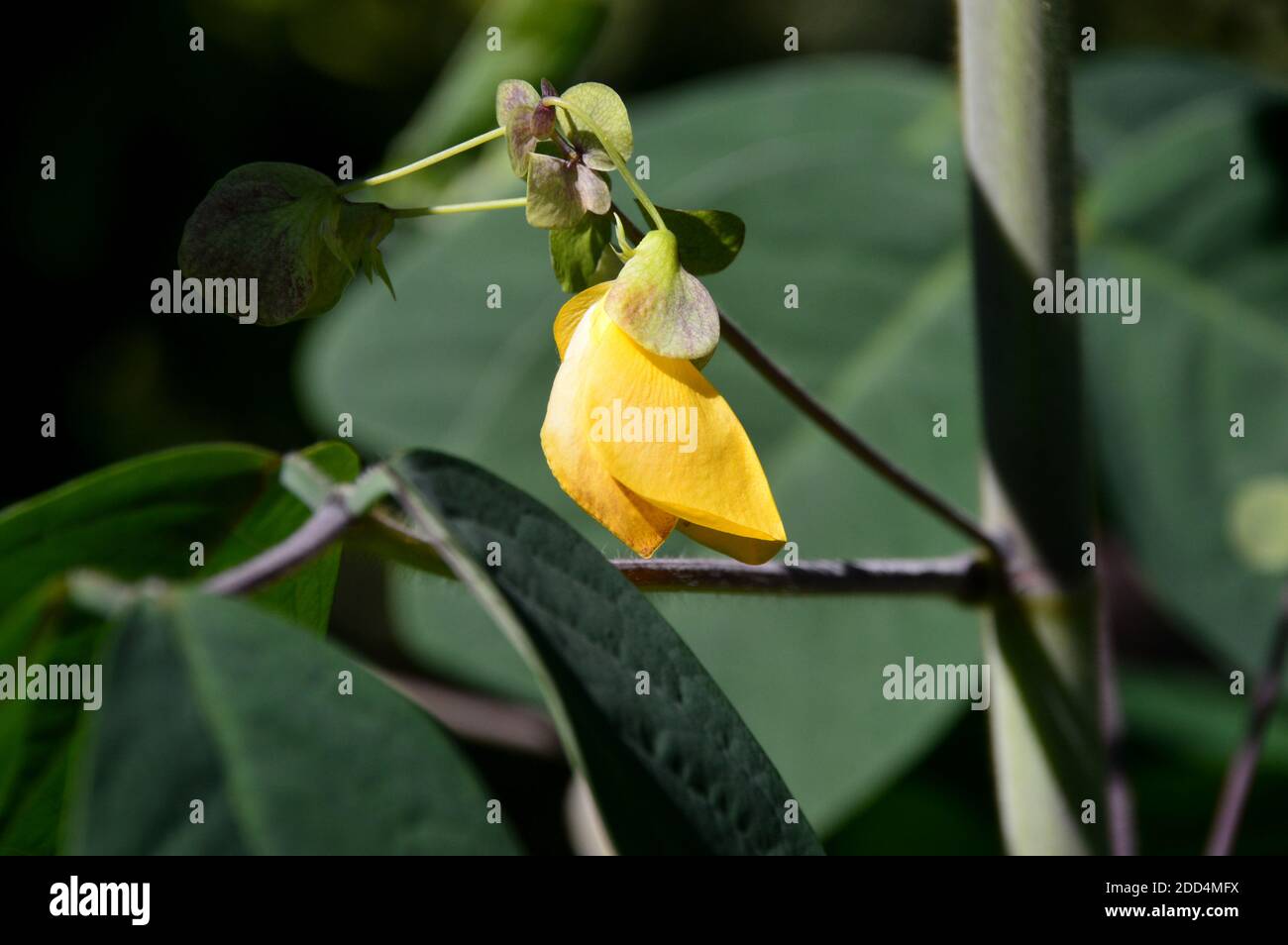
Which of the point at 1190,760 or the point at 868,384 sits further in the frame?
Result: the point at 1190,760

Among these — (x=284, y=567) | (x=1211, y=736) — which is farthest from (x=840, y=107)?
(x=284, y=567)

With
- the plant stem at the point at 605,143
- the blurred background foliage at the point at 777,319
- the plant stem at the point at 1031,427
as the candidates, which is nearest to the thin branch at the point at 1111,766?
the plant stem at the point at 1031,427

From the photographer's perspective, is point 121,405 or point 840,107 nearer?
point 840,107

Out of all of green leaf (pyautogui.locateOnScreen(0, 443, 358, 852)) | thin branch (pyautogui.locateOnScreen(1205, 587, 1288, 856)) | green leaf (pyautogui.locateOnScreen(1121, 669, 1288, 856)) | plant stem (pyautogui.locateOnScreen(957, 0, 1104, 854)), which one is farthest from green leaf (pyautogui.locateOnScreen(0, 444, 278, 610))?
green leaf (pyautogui.locateOnScreen(1121, 669, 1288, 856))

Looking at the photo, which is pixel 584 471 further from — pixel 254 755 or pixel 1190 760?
pixel 1190 760

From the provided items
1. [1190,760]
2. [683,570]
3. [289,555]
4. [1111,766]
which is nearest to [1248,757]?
[1111,766]
